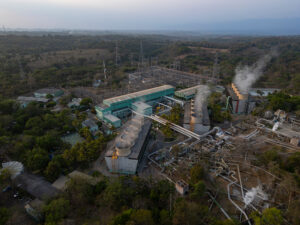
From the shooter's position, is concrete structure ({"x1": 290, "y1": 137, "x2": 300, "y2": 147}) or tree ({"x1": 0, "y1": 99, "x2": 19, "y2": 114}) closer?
concrete structure ({"x1": 290, "y1": 137, "x2": 300, "y2": 147})

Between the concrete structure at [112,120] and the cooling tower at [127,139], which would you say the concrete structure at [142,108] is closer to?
the concrete structure at [112,120]

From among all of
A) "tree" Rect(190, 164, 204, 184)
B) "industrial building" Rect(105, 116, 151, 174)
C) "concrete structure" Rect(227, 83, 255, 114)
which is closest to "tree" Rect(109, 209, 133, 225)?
"industrial building" Rect(105, 116, 151, 174)

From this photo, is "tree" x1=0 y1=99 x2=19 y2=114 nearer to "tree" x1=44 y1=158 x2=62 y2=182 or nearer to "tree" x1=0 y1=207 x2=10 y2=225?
"tree" x1=44 y1=158 x2=62 y2=182

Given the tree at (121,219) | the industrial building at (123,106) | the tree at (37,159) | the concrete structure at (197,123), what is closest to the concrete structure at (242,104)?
the concrete structure at (197,123)

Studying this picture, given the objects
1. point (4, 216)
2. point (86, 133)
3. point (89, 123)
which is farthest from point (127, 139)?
point (4, 216)

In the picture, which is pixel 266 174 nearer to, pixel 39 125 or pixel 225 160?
pixel 225 160
